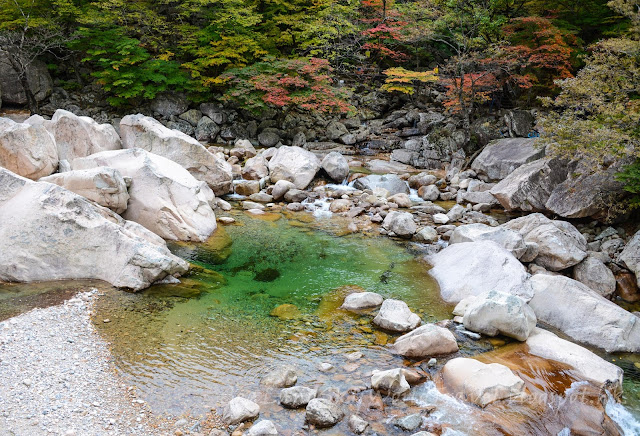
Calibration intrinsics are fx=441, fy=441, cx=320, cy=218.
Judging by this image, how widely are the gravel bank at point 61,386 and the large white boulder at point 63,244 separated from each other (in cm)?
154

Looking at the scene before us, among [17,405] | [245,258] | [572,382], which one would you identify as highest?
[17,405]

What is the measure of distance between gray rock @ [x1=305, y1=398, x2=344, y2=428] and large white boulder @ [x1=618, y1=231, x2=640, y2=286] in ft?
24.7

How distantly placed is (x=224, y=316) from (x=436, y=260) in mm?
5117

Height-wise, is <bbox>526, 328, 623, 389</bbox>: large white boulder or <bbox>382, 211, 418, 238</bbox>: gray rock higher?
<bbox>526, 328, 623, 389</bbox>: large white boulder

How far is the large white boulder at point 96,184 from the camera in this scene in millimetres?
10070

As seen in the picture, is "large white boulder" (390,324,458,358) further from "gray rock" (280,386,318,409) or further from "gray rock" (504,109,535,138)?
"gray rock" (504,109,535,138)

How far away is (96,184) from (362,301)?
662 centimetres

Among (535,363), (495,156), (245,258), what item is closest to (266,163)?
(245,258)

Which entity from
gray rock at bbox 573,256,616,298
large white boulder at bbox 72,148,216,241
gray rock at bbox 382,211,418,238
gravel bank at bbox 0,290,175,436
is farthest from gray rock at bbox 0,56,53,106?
gray rock at bbox 573,256,616,298

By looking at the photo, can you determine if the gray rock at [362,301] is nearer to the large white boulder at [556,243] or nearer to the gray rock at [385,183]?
the large white boulder at [556,243]

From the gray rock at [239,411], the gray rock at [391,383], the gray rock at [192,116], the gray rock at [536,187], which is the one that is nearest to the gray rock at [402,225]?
the gray rock at [536,187]

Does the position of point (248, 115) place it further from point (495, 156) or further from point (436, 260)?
point (436, 260)

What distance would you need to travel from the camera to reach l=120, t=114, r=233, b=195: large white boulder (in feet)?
46.2

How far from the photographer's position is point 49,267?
8.03m
